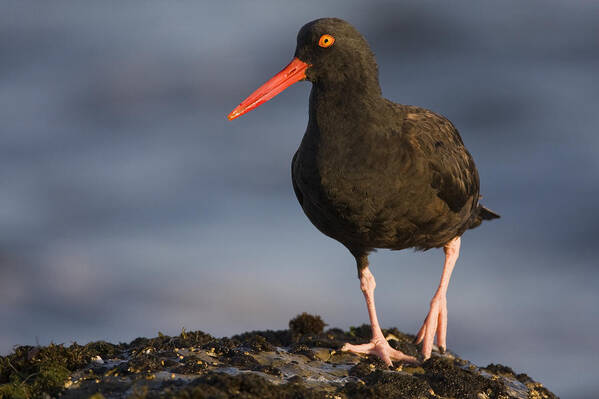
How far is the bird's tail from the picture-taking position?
28.4ft

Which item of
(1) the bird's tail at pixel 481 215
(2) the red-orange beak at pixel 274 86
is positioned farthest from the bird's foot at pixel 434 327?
(2) the red-orange beak at pixel 274 86

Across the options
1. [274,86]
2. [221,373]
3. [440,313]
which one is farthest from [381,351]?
[274,86]

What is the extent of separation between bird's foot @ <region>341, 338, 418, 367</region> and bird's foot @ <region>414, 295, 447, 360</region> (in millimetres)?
555

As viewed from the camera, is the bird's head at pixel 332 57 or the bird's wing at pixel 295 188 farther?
the bird's wing at pixel 295 188

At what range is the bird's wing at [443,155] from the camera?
22.3ft

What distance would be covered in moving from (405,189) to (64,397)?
3.59 metres

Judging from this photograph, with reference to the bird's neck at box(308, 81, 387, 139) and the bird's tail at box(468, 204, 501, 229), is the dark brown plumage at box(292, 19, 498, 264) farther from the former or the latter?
the bird's tail at box(468, 204, 501, 229)

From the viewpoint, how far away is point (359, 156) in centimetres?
636

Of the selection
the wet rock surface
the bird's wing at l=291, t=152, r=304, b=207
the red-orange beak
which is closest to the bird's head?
the red-orange beak

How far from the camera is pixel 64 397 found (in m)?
4.51

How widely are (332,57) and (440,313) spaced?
3.91 m

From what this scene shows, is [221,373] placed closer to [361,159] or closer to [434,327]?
[361,159]

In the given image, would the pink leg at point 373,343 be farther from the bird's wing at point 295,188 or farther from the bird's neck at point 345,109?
the bird's neck at point 345,109

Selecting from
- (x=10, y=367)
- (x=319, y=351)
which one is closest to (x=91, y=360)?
(x=10, y=367)
